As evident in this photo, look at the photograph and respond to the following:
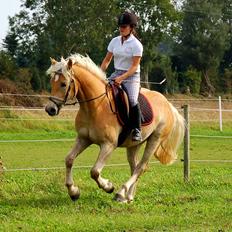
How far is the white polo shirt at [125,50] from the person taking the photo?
874cm

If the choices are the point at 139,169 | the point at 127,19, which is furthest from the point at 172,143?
the point at 127,19

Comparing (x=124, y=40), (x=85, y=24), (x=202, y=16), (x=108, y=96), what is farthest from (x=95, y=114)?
(x=202, y=16)

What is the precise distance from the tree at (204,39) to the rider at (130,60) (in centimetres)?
5076

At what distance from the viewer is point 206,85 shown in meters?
61.8

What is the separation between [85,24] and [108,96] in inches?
1753

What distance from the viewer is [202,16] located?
64750mm

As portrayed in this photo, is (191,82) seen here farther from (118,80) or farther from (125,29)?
(118,80)

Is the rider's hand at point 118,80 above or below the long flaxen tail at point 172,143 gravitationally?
above

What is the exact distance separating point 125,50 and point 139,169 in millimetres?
1808

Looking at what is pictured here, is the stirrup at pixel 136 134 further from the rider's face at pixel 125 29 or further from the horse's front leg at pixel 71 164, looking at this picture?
the rider's face at pixel 125 29

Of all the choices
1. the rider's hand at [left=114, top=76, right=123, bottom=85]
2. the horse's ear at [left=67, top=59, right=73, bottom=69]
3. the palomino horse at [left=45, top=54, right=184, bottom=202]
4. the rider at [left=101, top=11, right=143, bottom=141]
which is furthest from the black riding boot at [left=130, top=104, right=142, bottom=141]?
the horse's ear at [left=67, top=59, right=73, bottom=69]

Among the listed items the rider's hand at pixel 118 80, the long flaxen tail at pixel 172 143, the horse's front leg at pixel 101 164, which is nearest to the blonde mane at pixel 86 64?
the rider's hand at pixel 118 80

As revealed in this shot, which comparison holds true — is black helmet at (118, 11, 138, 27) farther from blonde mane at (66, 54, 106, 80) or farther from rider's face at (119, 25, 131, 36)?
blonde mane at (66, 54, 106, 80)

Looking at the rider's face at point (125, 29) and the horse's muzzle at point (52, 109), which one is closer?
the horse's muzzle at point (52, 109)
